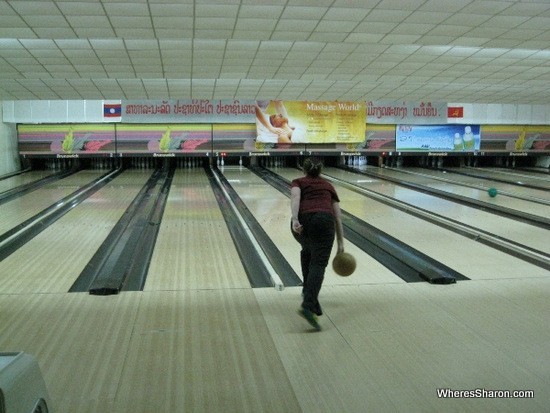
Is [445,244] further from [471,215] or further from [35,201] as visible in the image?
[35,201]

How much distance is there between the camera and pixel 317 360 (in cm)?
314

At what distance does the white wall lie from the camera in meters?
14.4

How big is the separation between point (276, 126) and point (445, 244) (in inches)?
389

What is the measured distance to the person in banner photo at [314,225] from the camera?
12.2 ft

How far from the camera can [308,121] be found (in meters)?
15.9

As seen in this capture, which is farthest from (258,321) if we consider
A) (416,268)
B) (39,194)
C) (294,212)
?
(39,194)

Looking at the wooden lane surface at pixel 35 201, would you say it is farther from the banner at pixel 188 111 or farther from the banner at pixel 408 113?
the banner at pixel 408 113

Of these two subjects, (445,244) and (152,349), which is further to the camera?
(445,244)

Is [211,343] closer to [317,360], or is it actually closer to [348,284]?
[317,360]

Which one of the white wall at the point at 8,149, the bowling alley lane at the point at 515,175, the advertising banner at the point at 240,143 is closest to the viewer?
the bowling alley lane at the point at 515,175

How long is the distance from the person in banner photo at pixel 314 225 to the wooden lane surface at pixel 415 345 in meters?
0.19
